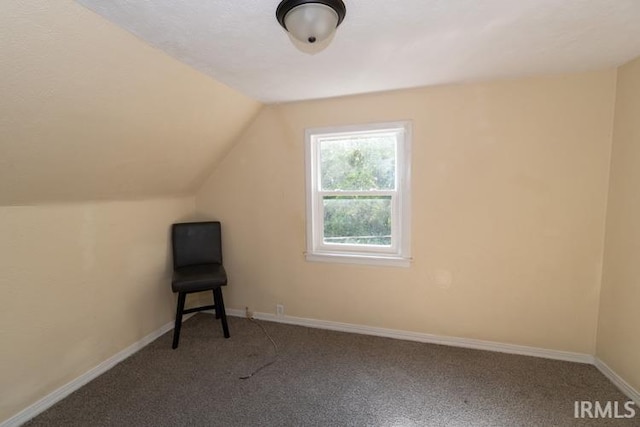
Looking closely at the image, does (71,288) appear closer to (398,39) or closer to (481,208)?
(398,39)

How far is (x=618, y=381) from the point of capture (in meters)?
1.86

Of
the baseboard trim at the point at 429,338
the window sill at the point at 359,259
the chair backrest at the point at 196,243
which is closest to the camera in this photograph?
the baseboard trim at the point at 429,338

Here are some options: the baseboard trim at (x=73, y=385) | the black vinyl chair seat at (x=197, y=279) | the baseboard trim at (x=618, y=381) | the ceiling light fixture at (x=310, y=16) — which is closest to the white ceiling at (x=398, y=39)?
the ceiling light fixture at (x=310, y=16)

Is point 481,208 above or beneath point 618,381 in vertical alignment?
above

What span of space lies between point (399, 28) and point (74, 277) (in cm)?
249

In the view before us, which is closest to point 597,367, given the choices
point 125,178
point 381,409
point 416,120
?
point 381,409

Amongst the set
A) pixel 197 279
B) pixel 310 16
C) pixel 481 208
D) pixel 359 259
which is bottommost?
pixel 197 279

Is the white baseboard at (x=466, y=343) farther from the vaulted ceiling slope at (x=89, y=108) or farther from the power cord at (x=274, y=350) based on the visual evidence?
the vaulted ceiling slope at (x=89, y=108)

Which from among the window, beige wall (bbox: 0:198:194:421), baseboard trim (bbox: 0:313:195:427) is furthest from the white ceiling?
baseboard trim (bbox: 0:313:195:427)

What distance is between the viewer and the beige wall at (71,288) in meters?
1.64

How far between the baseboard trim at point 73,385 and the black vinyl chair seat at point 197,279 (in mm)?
594

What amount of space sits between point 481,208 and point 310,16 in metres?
1.83

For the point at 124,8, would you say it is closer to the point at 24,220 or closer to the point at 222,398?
the point at 24,220

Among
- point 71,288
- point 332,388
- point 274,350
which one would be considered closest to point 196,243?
point 71,288
